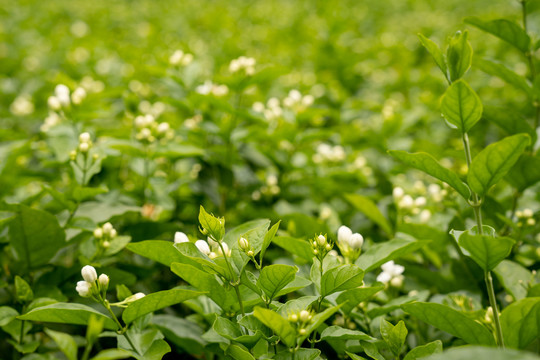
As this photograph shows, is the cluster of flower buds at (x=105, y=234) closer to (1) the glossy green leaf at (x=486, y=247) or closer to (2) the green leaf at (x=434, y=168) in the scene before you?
(2) the green leaf at (x=434, y=168)

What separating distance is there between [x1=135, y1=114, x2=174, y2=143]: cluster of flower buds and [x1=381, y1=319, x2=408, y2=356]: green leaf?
4.12ft

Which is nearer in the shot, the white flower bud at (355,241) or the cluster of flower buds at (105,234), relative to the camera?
the white flower bud at (355,241)

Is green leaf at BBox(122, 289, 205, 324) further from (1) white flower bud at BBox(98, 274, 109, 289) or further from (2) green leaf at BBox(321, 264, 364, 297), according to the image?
(2) green leaf at BBox(321, 264, 364, 297)

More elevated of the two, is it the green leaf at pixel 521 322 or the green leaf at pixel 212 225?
the green leaf at pixel 212 225

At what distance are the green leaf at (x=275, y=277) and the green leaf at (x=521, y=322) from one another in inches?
21.4

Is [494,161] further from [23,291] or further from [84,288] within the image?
[23,291]

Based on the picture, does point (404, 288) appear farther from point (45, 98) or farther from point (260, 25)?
point (260, 25)

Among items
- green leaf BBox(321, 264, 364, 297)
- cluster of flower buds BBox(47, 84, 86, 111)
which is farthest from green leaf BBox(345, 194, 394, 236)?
cluster of flower buds BBox(47, 84, 86, 111)

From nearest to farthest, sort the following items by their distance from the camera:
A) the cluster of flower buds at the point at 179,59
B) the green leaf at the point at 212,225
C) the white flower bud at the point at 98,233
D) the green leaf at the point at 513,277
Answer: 1. the green leaf at the point at 212,225
2. the green leaf at the point at 513,277
3. the white flower bud at the point at 98,233
4. the cluster of flower buds at the point at 179,59

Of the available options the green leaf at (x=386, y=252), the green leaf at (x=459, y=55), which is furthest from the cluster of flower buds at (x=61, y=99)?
the green leaf at (x=459, y=55)

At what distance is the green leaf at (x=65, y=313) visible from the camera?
4.11 ft

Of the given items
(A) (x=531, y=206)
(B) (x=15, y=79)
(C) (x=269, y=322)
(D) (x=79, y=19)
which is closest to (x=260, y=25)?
(D) (x=79, y=19)

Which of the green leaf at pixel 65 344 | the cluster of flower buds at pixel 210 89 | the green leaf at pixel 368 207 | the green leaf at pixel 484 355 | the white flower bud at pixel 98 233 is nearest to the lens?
the green leaf at pixel 484 355

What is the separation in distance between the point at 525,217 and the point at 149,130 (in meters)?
1.53
